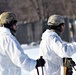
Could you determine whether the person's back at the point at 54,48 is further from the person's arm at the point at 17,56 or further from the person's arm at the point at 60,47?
the person's arm at the point at 17,56

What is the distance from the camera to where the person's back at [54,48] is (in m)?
5.84

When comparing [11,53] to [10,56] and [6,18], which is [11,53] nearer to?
[10,56]

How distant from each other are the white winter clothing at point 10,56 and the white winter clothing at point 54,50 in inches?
32.2

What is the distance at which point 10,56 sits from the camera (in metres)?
4.99

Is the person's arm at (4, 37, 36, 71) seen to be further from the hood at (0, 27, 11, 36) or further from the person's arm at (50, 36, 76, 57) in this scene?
the person's arm at (50, 36, 76, 57)

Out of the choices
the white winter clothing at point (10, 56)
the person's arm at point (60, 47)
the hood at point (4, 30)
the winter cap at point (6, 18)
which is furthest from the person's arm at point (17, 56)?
the person's arm at point (60, 47)

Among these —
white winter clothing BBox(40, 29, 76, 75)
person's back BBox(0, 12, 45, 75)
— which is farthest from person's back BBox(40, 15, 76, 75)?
person's back BBox(0, 12, 45, 75)

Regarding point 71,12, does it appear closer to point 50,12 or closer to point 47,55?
point 50,12

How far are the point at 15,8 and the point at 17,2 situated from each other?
1.12 metres

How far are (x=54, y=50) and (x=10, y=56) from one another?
1073mm

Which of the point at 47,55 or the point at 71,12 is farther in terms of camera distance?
the point at 71,12

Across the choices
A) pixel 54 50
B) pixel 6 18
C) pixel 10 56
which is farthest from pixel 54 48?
pixel 10 56

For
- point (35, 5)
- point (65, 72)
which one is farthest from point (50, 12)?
point (65, 72)

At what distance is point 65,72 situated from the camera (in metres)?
6.36
